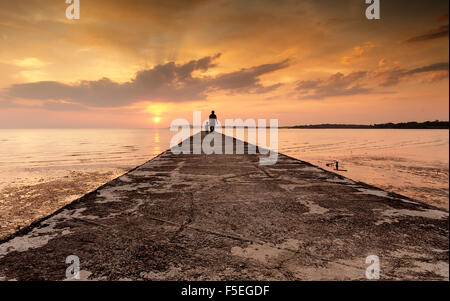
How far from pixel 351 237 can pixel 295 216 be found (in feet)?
1.99

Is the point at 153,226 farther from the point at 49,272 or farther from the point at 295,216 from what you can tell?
the point at 295,216

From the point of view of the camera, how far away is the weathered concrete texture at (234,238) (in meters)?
1.63

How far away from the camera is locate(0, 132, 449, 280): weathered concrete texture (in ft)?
5.36

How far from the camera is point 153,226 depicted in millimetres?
2379

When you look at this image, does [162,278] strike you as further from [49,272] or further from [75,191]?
[75,191]

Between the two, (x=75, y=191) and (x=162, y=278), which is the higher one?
(x=162, y=278)

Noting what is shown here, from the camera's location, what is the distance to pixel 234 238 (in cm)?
212
